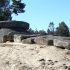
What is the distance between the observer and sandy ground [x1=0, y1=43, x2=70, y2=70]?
5.50 m

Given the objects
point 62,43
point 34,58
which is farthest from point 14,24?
point 34,58

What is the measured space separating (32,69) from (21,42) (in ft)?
7.22

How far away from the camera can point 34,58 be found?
19.3ft

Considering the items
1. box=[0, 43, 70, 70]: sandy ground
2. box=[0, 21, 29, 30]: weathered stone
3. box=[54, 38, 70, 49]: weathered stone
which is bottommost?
box=[0, 43, 70, 70]: sandy ground

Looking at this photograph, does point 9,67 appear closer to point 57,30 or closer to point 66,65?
point 66,65

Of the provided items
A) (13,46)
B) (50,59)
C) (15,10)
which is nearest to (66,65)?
(50,59)

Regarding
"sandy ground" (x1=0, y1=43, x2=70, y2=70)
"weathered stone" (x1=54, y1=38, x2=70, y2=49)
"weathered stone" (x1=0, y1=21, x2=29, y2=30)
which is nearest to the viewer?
"sandy ground" (x1=0, y1=43, x2=70, y2=70)

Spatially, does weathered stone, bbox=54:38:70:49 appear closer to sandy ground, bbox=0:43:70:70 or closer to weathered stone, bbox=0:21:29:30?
sandy ground, bbox=0:43:70:70

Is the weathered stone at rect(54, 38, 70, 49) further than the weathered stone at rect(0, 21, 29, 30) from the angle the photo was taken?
No

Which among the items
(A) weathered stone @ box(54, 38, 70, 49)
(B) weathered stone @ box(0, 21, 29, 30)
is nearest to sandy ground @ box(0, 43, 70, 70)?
(A) weathered stone @ box(54, 38, 70, 49)

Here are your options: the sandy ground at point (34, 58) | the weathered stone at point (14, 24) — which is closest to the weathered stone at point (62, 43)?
the sandy ground at point (34, 58)

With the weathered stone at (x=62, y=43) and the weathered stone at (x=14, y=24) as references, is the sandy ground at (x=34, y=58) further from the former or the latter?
the weathered stone at (x=14, y=24)

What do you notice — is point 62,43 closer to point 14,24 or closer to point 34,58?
point 34,58

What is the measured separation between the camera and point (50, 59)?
572 cm
